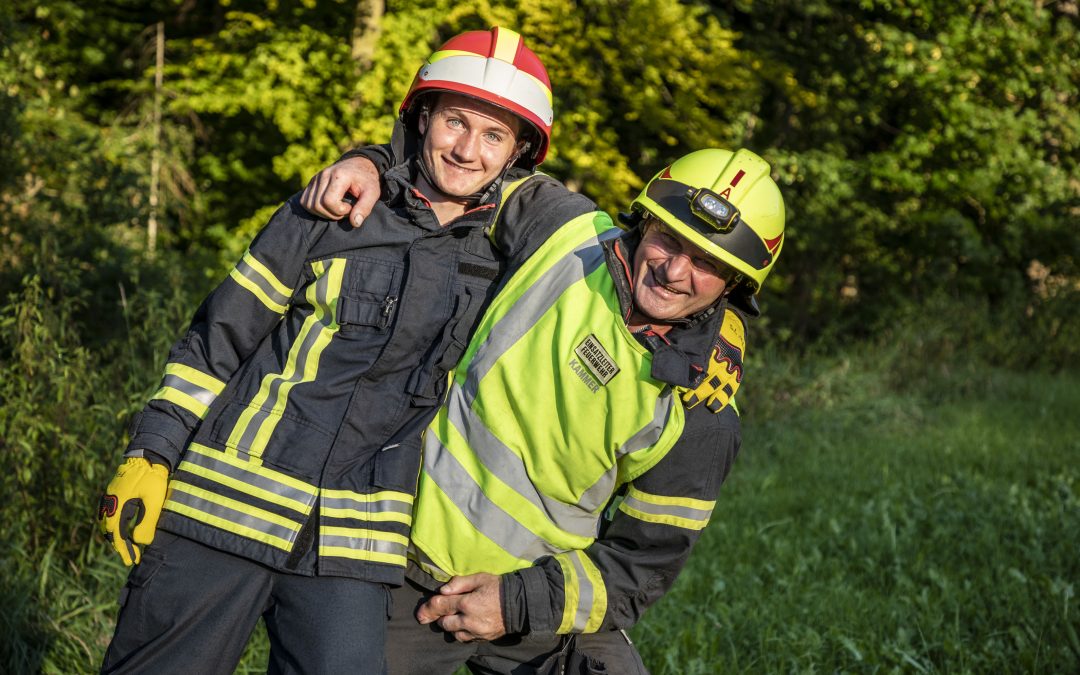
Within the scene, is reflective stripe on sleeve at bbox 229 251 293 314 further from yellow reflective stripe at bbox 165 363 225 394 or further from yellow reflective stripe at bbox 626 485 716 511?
yellow reflective stripe at bbox 626 485 716 511

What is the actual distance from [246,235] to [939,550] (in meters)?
7.95

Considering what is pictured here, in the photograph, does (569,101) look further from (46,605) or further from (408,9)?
(46,605)

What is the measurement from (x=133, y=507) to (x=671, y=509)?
1282mm

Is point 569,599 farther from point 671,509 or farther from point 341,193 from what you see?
point 341,193

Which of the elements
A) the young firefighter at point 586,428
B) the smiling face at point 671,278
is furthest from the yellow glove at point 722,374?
the smiling face at point 671,278

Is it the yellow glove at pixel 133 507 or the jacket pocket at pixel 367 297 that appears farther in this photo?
the jacket pocket at pixel 367 297

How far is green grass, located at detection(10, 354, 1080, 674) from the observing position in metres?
4.41

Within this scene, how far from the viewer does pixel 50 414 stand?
4805 millimetres

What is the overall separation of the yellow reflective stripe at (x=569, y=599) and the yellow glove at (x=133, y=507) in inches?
39.2

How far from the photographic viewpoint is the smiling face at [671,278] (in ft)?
8.40

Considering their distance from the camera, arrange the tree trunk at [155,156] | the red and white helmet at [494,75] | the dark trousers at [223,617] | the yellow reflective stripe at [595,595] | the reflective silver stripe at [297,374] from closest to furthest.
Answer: the dark trousers at [223,617] < the reflective silver stripe at [297,374] < the yellow reflective stripe at [595,595] < the red and white helmet at [494,75] < the tree trunk at [155,156]

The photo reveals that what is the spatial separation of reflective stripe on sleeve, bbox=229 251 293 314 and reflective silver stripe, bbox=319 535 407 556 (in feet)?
1.97

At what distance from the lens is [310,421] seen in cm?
257

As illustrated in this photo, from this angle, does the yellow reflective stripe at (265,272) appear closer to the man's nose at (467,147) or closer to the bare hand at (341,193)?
the bare hand at (341,193)
